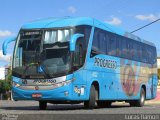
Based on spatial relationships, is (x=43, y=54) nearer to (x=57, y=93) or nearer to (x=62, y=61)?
(x=62, y=61)

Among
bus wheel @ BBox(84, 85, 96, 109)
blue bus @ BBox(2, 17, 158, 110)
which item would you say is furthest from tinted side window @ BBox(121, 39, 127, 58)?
bus wheel @ BBox(84, 85, 96, 109)

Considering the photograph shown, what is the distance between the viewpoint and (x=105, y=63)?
2189cm

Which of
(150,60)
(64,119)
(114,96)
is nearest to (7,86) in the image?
(150,60)

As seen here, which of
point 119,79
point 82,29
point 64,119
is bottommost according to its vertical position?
point 64,119

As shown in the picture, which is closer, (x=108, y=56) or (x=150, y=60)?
(x=108, y=56)

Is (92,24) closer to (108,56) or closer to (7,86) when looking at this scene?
(108,56)

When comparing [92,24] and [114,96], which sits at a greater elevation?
[92,24]

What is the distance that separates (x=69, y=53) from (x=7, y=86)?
55.2m

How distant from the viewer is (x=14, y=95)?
20031 millimetres

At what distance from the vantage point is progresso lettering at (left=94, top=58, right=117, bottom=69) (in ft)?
68.8

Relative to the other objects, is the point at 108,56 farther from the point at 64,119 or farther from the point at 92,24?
the point at 64,119

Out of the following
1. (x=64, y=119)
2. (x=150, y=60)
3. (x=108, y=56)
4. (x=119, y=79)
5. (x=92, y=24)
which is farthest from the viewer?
(x=150, y=60)

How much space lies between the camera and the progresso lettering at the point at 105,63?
2097cm

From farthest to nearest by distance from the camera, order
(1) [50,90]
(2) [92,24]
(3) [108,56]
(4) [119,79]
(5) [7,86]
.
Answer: (5) [7,86] → (4) [119,79] → (3) [108,56] → (2) [92,24] → (1) [50,90]
